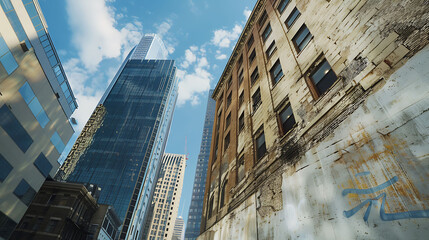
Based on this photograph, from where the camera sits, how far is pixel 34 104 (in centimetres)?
1788

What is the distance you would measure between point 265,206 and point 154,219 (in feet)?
392

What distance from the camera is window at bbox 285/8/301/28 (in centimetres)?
1091

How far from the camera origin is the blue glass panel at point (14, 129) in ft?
49.0

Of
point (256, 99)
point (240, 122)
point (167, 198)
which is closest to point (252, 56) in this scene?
point (256, 99)

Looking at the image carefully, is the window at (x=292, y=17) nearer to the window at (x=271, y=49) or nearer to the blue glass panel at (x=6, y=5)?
the window at (x=271, y=49)

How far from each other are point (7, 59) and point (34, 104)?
15.0ft

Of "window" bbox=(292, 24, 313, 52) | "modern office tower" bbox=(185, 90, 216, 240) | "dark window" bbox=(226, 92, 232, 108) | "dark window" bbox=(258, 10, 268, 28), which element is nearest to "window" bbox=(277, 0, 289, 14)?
"dark window" bbox=(258, 10, 268, 28)

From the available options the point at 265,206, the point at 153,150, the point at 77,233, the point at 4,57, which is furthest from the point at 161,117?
the point at 265,206

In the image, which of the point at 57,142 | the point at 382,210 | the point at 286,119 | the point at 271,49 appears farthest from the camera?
the point at 57,142

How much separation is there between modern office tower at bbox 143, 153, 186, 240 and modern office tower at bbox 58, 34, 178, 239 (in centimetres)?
2731

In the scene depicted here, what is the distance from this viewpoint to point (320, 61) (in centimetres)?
753

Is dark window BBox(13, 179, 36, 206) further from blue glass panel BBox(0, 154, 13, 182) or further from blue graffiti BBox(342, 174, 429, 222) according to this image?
blue graffiti BBox(342, 174, 429, 222)

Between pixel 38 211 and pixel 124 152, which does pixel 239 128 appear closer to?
pixel 38 211

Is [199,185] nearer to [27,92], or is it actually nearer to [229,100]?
[229,100]
